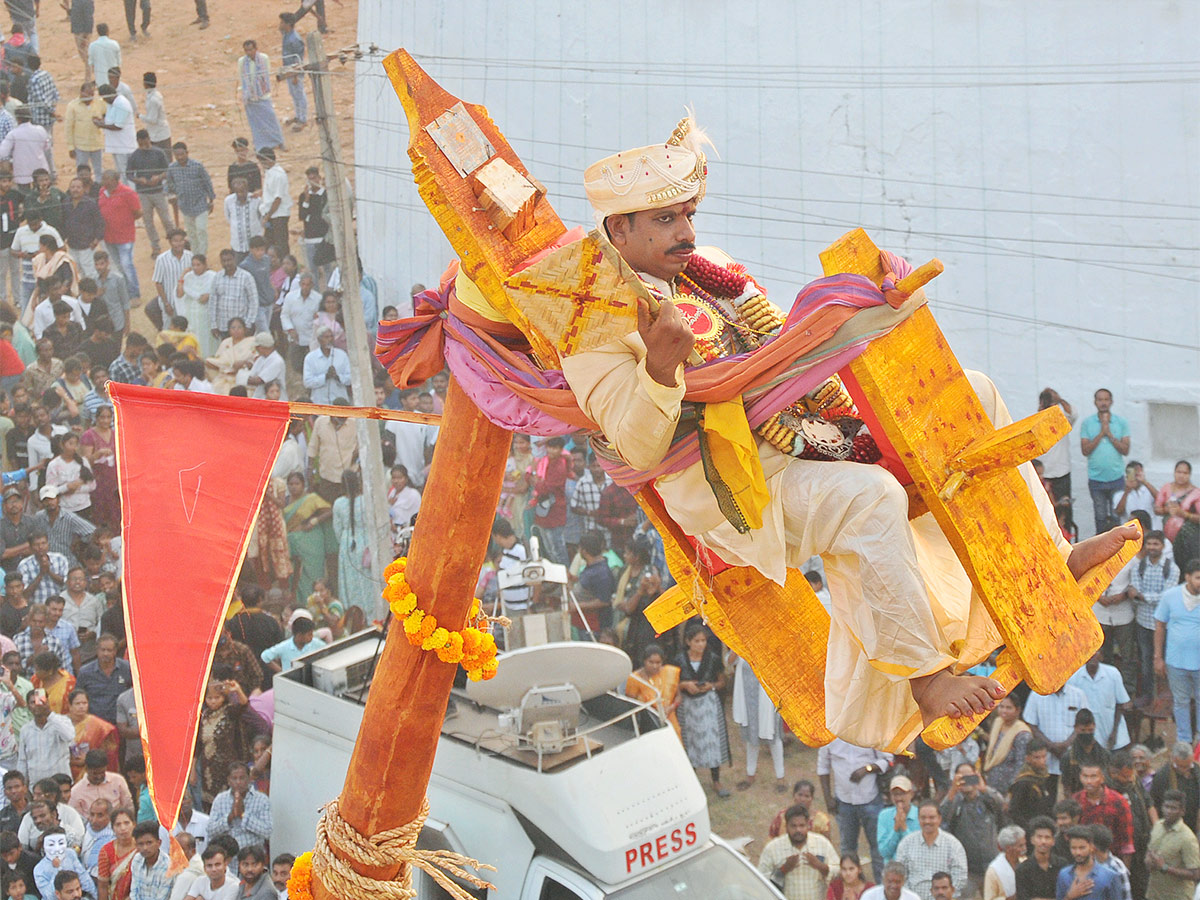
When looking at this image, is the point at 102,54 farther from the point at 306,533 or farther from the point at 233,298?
the point at 306,533

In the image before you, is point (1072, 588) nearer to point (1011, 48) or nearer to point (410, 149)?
point (410, 149)

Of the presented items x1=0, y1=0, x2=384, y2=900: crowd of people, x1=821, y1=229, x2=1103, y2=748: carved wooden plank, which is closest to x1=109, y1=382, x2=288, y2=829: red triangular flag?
x1=821, y1=229, x2=1103, y2=748: carved wooden plank

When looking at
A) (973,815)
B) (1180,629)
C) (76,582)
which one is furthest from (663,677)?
(76,582)

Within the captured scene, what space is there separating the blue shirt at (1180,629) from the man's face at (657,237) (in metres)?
5.96

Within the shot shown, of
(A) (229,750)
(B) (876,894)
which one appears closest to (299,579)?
(A) (229,750)

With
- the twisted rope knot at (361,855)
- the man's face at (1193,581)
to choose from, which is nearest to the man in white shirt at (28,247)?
the twisted rope knot at (361,855)

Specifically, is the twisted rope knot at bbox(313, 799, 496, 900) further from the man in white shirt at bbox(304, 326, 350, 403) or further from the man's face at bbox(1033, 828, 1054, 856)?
the man in white shirt at bbox(304, 326, 350, 403)

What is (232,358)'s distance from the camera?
11883 mm

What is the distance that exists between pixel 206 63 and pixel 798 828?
373 inches

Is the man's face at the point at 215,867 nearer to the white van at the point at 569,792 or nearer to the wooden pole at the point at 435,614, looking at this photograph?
the white van at the point at 569,792

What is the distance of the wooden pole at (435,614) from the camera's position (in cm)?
440

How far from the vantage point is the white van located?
6242 mm

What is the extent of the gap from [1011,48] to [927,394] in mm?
8400

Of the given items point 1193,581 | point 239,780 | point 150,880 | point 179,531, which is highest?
point 179,531
